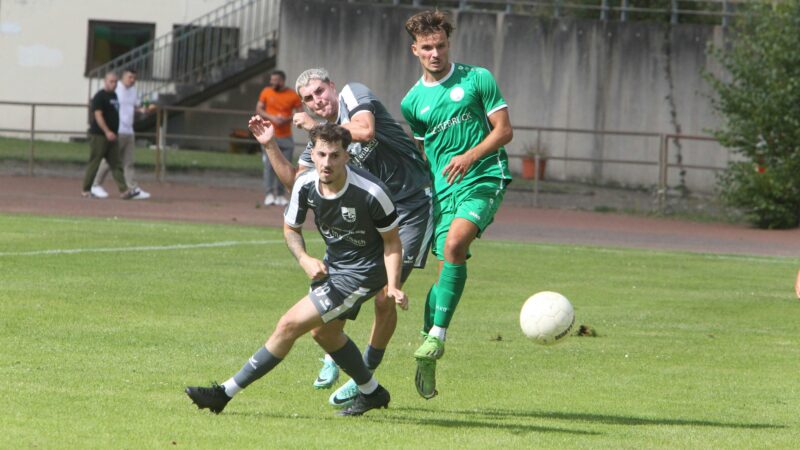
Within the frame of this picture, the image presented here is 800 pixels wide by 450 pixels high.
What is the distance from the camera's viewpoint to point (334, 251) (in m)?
7.48

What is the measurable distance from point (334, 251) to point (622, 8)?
26.5 meters

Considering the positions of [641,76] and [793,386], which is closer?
[793,386]

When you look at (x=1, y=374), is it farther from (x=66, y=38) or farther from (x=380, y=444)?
(x=66, y=38)

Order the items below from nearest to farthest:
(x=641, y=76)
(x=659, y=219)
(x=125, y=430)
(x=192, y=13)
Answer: (x=125, y=430), (x=659, y=219), (x=641, y=76), (x=192, y=13)

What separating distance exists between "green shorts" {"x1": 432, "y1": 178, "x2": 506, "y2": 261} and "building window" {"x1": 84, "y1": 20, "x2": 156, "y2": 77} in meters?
29.4

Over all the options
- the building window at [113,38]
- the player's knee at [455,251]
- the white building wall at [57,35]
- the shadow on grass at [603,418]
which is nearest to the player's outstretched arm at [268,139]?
the player's knee at [455,251]

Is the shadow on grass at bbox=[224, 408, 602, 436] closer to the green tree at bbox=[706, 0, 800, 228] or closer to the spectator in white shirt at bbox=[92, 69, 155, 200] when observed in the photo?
the spectator in white shirt at bbox=[92, 69, 155, 200]

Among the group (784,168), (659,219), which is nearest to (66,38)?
(659,219)

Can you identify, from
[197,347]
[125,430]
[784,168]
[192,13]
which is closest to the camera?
[125,430]

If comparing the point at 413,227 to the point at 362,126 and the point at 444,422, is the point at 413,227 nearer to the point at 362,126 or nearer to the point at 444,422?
the point at 362,126

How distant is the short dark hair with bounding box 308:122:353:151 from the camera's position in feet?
23.5

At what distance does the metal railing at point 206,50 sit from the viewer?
35.8m

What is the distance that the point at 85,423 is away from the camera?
23.0 ft

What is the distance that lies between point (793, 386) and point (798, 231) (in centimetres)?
1551
